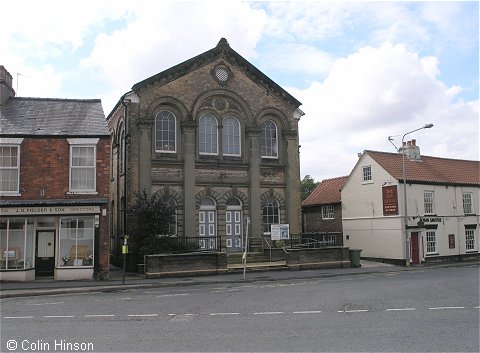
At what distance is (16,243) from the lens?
2050 cm

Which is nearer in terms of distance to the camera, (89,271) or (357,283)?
(357,283)

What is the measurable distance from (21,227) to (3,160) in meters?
3.02

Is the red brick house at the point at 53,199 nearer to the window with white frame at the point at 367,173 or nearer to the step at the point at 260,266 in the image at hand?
the step at the point at 260,266

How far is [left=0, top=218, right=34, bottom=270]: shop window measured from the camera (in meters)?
20.2

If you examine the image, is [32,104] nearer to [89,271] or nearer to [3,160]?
[3,160]

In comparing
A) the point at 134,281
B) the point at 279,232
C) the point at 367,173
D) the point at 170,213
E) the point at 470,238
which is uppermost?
the point at 367,173

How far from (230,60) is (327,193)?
52.2 feet

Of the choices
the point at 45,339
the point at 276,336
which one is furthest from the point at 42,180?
the point at 276,336

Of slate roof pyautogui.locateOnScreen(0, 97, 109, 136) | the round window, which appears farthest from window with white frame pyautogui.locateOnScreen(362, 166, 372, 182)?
slate roof pyautogui.locateOnScreen(0, 97, 109, 136)

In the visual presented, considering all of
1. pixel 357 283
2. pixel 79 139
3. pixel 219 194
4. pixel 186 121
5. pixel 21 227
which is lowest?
pixel 357 283

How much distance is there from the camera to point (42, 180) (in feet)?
69.5

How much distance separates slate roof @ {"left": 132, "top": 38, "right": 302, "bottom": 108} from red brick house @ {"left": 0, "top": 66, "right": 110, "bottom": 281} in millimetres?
6256

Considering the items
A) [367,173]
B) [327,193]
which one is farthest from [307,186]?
[367,173]

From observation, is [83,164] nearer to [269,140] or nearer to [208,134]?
[208,134]
